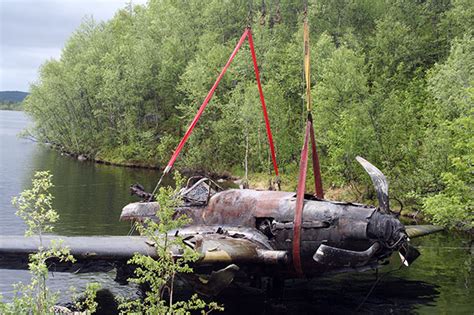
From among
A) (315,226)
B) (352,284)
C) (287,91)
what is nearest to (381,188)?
(315,226)

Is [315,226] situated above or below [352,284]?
above

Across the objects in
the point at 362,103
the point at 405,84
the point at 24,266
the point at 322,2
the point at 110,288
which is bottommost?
the point at 110,288

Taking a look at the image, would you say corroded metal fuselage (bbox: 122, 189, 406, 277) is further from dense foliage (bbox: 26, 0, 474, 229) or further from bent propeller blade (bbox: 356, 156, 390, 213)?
dense foliage (bbox: 26, 0, 474, 229)

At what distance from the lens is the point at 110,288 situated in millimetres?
18844

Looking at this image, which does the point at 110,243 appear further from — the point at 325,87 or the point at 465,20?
the point at 465,20

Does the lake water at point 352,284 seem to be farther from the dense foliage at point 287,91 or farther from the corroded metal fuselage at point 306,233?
the dense foliage at point 287,91

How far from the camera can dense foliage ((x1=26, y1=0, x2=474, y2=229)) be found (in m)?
33.6

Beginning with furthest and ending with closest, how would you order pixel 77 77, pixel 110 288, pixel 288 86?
1. pixel 77 77
2. pixel 288 86
3. pixel 110 288

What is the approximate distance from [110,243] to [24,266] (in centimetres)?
245

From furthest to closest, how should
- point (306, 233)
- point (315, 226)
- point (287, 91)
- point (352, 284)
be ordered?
1. point (287, 91)
2. point (352, 284)
3. point (306, 233)
4. point (315, 226)

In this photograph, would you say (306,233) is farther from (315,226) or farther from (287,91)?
(287,91)

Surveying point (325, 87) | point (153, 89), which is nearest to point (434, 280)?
point (325, 87)

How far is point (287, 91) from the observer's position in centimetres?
5503

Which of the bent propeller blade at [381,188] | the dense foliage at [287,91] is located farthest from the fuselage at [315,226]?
the dense foliage at [287,91]
